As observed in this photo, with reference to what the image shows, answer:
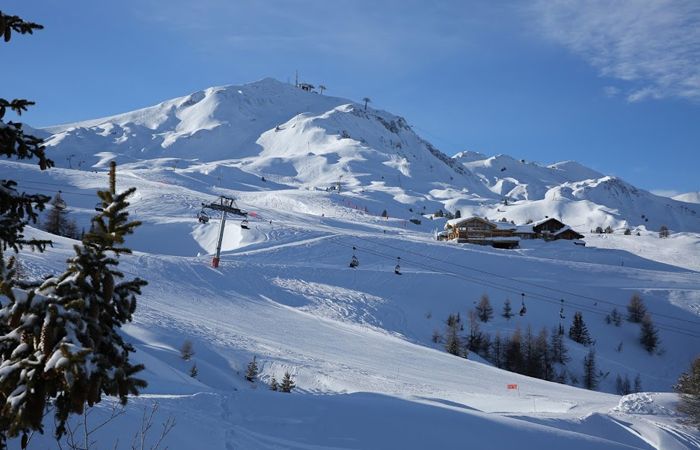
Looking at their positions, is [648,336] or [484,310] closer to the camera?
[484,310]

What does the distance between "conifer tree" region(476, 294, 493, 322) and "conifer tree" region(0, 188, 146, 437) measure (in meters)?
44.4

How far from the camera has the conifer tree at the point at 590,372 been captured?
39.6m

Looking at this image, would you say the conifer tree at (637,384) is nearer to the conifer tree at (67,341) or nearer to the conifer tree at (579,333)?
the conifer tree at (579,333)

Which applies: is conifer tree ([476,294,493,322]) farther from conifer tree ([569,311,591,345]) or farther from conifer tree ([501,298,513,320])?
conifer tree ([569,311,591,345])

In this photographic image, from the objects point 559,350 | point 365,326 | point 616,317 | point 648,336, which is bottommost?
point 559,350

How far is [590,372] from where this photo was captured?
132 feet

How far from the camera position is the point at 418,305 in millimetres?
44906

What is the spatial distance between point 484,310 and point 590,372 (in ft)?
31.7

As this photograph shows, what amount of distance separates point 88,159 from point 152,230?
125185 mm

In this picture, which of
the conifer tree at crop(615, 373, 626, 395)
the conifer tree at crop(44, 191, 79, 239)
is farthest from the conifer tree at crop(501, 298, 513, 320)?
the conifer tree at crop(44, 191, 79, 239)

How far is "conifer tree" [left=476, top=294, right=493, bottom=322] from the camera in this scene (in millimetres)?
46088

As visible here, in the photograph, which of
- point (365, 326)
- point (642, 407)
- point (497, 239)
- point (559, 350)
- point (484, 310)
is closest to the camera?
point (642, 407)

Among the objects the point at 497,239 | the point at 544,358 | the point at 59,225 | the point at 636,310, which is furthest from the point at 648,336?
the point at 59,225

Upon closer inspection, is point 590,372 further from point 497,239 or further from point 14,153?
point 14,153
